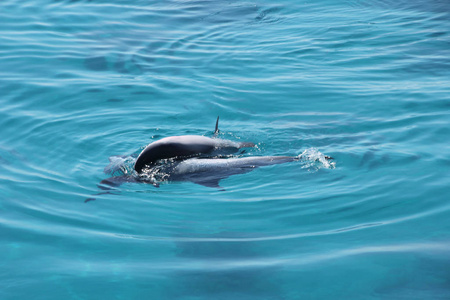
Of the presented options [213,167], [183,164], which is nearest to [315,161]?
[213,167]

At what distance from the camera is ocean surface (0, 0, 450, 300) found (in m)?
5.02

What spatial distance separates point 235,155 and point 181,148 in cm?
90

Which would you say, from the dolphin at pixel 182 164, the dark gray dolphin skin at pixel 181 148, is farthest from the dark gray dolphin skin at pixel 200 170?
the dark gray dolphin skin at pixel 181 148

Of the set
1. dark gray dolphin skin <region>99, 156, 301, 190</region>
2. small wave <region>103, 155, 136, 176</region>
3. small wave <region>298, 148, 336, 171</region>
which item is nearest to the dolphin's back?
dark gray dolphin skin <region>99, 156, 301, 190</region>

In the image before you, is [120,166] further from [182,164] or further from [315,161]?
[315,161]

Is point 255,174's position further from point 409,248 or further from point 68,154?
point 68,154

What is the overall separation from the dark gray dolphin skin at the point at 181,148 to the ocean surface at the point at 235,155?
29cm

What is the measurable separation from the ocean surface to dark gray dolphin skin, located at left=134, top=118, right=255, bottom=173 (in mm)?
286

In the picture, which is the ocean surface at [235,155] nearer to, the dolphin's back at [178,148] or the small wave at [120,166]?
the small wave at [120,166]

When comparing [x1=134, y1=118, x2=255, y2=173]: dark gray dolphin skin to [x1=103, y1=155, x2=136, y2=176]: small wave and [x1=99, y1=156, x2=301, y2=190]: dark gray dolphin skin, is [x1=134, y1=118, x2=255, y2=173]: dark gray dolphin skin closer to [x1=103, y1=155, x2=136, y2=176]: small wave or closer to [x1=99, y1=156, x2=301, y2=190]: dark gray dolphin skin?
[x1=99, y1=156, x2=301, y2=190]: dark gray dolphin skin

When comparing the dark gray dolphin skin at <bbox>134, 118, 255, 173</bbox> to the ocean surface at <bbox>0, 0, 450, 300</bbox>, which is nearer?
the ocean surface at <bbox>0, 0, 450, 300</bbox>

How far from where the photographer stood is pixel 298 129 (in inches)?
342

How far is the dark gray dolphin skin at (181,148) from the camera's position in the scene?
6.86 m

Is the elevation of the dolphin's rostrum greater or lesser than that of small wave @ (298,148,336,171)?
greater
